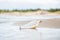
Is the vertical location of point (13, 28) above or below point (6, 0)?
below

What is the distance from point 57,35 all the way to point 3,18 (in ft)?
1.97

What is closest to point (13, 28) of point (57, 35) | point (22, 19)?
point (22, 19)

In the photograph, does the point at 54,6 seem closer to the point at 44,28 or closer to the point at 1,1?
the point at 44,28

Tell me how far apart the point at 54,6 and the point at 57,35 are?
31 centimetres

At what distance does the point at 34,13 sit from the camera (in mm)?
1306

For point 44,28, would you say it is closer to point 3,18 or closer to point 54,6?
point 54,6

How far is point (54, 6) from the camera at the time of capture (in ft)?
4.28

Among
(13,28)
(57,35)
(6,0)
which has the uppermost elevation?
(6,0)

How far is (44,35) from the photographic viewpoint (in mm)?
1269

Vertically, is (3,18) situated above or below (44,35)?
above

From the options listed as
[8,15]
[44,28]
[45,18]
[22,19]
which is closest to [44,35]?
[44,28]

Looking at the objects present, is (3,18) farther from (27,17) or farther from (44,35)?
(44,35)

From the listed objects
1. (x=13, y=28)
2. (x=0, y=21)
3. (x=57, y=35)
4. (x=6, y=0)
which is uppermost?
(x=6, y=0)

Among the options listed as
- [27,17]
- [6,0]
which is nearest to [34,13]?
[27,17]
